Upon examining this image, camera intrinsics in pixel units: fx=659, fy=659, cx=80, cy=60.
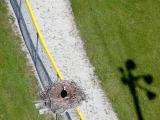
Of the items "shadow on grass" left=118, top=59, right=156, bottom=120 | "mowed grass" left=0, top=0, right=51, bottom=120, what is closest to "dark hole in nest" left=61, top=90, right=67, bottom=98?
"mowed grass" left=0, top=0, right=51, bottom=120

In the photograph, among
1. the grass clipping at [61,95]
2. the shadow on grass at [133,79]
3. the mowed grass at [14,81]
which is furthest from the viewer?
the shadow on grass at [133,79]

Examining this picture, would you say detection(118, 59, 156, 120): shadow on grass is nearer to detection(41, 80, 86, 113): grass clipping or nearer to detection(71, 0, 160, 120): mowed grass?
detection(71, 0, 160, 120): mowed grass

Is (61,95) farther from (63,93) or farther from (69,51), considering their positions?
(69,51)

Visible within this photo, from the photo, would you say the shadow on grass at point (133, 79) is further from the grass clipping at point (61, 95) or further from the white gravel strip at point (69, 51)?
the grass clipping at point (61, 95)

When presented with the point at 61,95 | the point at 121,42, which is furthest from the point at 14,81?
the point at 121,42

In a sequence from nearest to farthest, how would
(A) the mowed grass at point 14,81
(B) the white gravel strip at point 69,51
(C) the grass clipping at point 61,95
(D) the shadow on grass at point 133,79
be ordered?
(C) the grass clipping at point 61,95
(A) the mowed grass at point 14,81
(B) the white gravel strip at point 69,51
(D) the shadow on grass at point 133,79

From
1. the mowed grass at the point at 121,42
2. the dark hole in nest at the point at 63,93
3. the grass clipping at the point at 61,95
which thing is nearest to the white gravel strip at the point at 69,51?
the mowed grass at the point at 121,42
